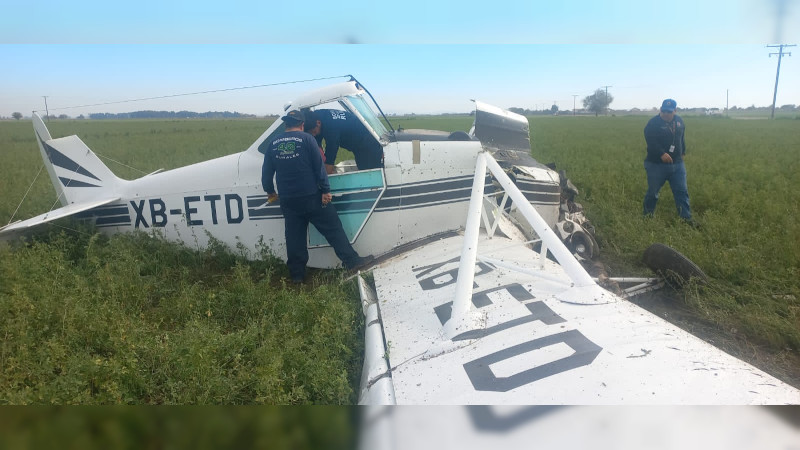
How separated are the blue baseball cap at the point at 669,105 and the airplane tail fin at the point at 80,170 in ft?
15.5

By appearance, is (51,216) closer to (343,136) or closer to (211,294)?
(211,294)

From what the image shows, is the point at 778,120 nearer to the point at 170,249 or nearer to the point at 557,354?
the point at 557,354

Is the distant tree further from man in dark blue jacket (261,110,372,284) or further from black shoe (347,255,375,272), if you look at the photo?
black shoe (347,255,375,272)

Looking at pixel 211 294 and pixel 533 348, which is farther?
pixel 211 294

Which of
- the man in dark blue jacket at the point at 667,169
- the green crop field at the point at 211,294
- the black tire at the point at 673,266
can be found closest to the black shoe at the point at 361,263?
the green crop field at the point at 211,294

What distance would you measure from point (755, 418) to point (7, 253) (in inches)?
198

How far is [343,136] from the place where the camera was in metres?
4.54

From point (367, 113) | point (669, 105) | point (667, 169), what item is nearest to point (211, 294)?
point (367, 113)

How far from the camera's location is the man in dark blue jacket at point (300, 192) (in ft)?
13.2

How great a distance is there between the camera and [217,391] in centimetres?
249

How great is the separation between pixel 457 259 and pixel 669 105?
1.79m

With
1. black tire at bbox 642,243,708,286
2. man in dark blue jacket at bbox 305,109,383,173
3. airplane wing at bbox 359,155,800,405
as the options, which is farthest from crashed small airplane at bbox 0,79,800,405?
black tire at bbox 642,243,708,286

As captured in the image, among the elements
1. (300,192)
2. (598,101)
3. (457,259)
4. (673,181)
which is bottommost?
(457,259)

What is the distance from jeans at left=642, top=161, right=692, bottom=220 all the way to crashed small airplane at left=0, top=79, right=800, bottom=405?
4.98 ft
